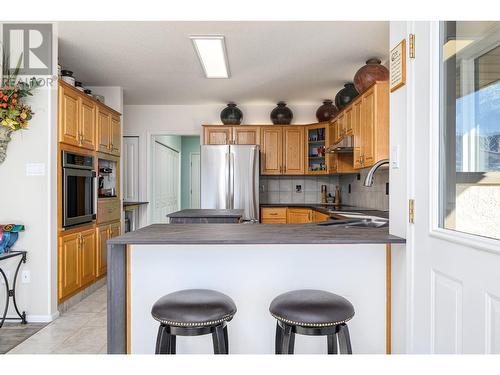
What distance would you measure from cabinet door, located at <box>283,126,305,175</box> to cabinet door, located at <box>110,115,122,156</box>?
2.45 m

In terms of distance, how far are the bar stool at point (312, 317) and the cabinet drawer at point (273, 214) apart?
12.7 feet

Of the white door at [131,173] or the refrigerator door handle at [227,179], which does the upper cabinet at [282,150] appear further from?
the white door at [131,173]

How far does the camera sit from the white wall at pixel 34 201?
2971 millimetres

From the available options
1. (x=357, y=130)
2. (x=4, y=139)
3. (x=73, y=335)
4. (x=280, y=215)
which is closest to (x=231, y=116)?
(x=280, y=215)

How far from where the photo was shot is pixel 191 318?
138 cm

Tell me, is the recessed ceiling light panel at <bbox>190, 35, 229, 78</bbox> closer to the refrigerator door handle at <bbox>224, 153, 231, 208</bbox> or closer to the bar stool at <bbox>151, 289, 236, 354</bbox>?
the refrigerator door handle at <bbox>224, 153, 231, 208</bbox>

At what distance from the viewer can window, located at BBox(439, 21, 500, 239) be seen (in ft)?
3.25

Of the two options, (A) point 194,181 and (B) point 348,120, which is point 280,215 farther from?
(A) point 194,181

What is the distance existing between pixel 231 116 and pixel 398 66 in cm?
401

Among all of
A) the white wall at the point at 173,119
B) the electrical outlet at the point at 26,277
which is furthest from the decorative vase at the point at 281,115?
Answer: the electrical outlet at the point at 26,277

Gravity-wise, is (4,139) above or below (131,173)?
above

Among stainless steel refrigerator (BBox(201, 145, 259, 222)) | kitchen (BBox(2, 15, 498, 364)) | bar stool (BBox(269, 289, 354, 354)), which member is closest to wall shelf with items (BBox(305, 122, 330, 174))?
kitchen (BBox(2, 15, 498, 364))
